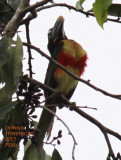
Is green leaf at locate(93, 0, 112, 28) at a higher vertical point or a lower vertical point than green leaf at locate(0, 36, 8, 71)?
higher

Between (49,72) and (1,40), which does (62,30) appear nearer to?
(49,72)

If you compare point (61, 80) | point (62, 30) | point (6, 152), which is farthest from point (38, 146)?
point (62, 30)

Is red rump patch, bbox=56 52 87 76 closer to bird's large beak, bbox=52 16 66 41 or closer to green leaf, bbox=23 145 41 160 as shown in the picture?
bird's large beak, bbox=52 16 66 41

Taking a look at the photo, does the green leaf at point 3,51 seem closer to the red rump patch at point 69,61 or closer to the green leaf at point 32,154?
the green leaf at point 32,154

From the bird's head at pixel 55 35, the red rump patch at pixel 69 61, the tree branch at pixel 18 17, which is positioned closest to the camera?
the tree branch at pixel 18 17

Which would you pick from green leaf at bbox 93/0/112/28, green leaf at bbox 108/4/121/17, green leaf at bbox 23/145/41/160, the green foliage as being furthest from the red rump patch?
green leaf at bbox 93/0/112/28

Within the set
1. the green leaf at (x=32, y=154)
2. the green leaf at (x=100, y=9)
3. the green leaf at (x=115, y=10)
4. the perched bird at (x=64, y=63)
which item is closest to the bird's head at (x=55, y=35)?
the perched bird at (x=64, y=63)

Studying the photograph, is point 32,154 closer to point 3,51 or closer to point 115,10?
point 3,51

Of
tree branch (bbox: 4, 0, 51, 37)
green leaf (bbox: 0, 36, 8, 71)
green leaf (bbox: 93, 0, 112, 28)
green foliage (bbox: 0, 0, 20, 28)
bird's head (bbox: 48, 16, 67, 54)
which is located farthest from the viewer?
bird's head (bbox: 48, 16, 67, 54)

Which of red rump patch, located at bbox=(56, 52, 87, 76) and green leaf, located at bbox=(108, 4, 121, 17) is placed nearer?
green leaf, located at bbox=(108, 4, 121, 17)

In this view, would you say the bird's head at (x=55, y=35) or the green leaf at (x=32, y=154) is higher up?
the bird's head at (x=55, y=35)

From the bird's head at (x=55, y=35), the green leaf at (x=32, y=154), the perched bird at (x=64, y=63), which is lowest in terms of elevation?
the green leaf at (x=32, y=154)

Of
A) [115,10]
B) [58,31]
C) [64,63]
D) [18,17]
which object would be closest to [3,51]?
[18,17]

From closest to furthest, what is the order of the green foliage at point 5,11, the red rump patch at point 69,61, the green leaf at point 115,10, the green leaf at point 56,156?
1. the green leaf at point 56,156
2. the green leaf at point 115,10
3. the green foliage at point 5,11
4. the red rump patch at point 69,61
